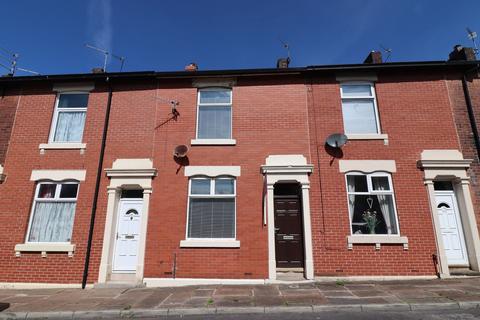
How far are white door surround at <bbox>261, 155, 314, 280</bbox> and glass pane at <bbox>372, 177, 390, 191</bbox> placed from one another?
1.86m

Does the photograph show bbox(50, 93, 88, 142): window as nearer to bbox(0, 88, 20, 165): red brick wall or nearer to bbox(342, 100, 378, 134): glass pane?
bbox(0, 88, 20, 165): red brick wall

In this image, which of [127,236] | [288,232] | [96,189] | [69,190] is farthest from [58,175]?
Answer: [288,232]

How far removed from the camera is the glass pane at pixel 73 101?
9586 millimetres

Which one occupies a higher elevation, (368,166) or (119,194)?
(368,166)

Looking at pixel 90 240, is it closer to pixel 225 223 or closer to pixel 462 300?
pixel 225 223

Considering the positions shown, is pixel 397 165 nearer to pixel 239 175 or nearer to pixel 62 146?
pixel 239 175

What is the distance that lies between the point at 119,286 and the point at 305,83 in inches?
316

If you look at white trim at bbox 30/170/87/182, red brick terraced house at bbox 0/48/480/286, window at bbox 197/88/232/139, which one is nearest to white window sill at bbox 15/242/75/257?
red brick terraced house at bbox 0/48/480/286

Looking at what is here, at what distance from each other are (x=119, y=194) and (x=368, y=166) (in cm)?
739

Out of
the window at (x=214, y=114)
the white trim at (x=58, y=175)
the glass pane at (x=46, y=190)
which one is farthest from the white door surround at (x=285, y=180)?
the glass pane at (x=46, y=190)

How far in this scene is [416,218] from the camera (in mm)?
7941

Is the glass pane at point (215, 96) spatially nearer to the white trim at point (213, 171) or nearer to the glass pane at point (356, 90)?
the white trim at point (213, 171)

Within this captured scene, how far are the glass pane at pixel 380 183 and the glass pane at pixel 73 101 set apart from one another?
9.38m

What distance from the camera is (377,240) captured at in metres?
7.81
